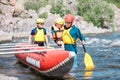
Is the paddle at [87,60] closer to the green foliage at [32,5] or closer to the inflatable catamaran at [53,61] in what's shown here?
the inflatable catamaran at [53,61]

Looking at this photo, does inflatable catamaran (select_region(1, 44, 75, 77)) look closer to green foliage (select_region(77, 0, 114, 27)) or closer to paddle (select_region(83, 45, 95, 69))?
paddle (select_region(83, 45, 95, 69))

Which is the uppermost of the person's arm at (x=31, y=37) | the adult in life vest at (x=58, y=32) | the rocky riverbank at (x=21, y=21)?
the adult in life vest at (x=58, y=32)

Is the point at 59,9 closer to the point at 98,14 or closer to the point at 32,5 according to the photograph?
the point at 32,5

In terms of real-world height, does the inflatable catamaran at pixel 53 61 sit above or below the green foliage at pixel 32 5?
below

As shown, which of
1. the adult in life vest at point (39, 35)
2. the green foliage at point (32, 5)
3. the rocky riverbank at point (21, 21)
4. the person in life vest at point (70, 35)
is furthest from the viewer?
the green foliage at point (32, 5)

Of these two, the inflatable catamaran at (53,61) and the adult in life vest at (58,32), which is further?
the adult in life vest at (58,32)

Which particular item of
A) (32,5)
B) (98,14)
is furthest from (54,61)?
(98,14)

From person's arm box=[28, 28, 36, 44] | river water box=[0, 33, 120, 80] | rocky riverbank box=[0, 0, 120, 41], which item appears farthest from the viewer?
rocky riverbank box=[0, 0, 120, 41]

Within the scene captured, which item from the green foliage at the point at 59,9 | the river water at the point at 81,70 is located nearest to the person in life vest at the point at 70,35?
the river water at the point at 81,70

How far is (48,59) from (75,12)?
3697cm

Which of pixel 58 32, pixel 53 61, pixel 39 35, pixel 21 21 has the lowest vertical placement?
pixel 21 21

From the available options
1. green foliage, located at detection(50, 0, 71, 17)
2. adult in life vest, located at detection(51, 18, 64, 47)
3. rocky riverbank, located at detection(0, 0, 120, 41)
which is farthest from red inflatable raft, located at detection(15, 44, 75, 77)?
green foliage, located at detection(50, 0, 71, 17)

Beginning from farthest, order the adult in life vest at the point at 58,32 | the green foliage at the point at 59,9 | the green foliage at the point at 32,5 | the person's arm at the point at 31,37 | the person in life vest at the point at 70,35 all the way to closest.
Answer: the green foliage at the point at 32,5 → the green foliage at the point at 59,9 → the person's arm at the point at 31,37 → the adult in life vest at the point at 58,32 → the person in life vest at the point at 70,35

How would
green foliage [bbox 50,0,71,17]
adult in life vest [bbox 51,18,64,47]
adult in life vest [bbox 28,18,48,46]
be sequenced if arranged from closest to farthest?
adult in life vest [bbox 51,18,64,47] → adult in life vest [bbox 28,18,48,46] → green foliage [bbox 50,0,71,17]
